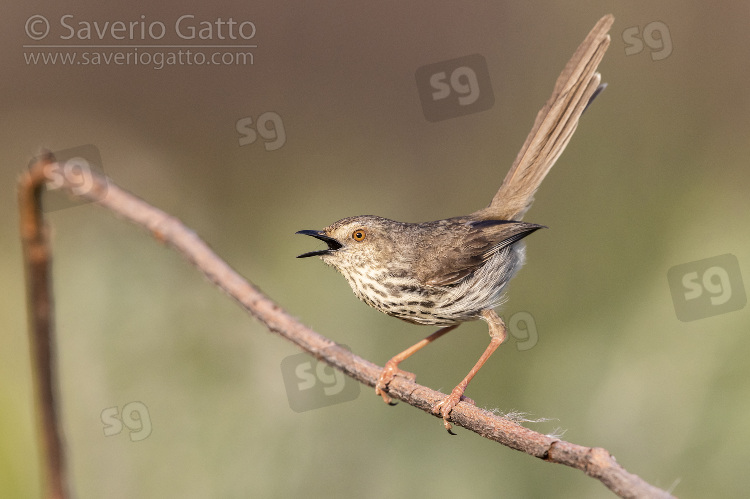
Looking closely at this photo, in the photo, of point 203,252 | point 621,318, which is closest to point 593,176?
point 621,318

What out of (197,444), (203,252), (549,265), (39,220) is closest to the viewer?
(39,220)

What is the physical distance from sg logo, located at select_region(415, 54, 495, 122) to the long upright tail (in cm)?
211

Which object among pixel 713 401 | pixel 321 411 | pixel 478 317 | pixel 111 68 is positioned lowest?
pixel 713 401

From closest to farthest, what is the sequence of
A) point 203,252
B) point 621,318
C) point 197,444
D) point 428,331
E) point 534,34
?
point 203,252 < point 197,444 < point 621,318 < point 428,331 < point 534,34

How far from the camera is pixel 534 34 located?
801 cm

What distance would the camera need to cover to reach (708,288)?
162 inches

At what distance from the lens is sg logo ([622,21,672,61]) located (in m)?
6.45

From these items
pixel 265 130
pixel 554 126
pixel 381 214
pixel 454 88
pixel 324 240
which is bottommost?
pixel 324 240

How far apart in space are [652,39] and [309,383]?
4842 millimetres

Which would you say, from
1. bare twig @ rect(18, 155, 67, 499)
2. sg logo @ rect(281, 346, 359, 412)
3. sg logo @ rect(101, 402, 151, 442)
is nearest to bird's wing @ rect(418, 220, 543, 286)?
sg logo @ rect(281, 346, 359, 412)

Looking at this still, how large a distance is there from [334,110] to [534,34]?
2.36 meters

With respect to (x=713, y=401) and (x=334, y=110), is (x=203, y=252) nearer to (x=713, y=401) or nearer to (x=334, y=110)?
(x=713, y=401)

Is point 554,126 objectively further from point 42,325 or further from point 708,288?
point 42,325

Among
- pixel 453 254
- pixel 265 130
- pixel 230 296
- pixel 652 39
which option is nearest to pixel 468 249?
pixel 453 254
